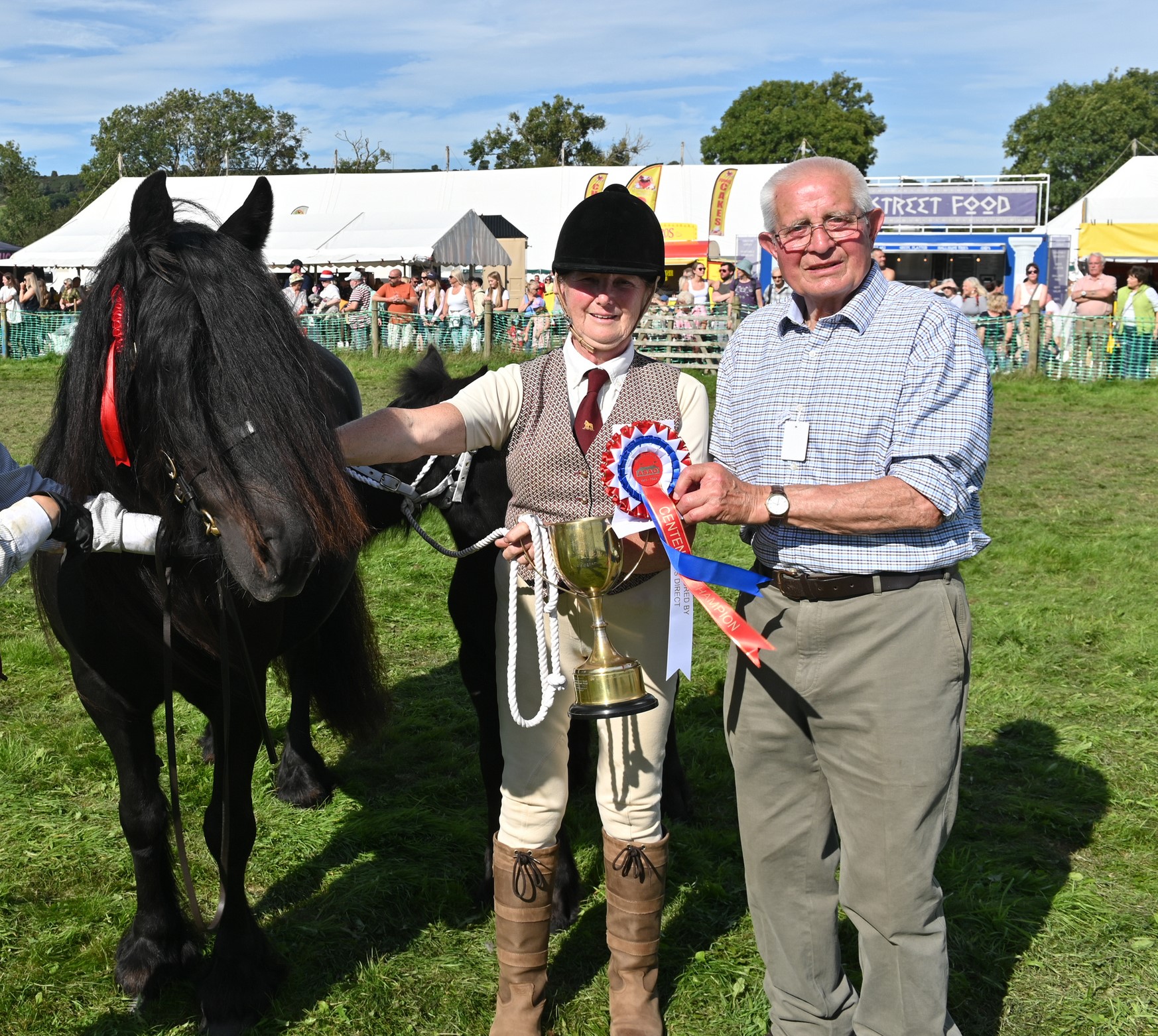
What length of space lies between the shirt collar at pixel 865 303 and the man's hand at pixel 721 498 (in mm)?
423

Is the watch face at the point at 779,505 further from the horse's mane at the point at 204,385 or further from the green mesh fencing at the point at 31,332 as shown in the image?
the green mesh fencing at the point at 31,332

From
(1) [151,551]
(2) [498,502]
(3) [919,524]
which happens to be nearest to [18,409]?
(2) [498,502]

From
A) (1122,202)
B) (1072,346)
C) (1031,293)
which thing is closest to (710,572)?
(1072,346)

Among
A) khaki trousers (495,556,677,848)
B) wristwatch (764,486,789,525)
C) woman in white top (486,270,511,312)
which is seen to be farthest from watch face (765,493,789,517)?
woman in white top (486,270,511,312)

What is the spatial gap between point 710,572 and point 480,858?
180 centimetres

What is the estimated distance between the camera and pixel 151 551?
2182 millimetres

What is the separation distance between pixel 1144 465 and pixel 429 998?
900cm

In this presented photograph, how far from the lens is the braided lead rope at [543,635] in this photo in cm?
249

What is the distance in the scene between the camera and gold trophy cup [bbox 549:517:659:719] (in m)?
2.29

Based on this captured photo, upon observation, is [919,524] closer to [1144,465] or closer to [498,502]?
[498,502]

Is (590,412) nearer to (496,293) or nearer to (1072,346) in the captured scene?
(1072,346)

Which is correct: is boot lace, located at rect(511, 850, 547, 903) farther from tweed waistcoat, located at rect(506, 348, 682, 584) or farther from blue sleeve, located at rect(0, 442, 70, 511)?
blue sleeve, located at rect(0, 442, 70, 511)

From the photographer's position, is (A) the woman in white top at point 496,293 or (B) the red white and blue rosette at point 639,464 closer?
(B) the red white and blue rosette at point 639,464

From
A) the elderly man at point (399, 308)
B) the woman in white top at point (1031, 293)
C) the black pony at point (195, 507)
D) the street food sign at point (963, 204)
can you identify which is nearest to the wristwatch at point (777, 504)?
the black pony at point (195, 507)
